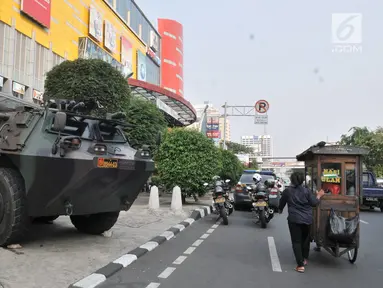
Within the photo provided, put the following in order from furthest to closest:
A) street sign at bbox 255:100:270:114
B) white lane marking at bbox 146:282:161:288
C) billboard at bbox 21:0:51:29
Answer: street sign at bbox 255:100:270:114 < billboard at bbox 21:0:51:29 < white lane marking at bbox 146:282:161:288

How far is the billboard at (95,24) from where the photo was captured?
122 ft

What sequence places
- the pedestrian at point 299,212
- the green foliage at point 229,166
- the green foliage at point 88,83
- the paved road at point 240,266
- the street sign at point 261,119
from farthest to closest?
the street sign at point 261,119 < the green foliage at point 229,166 < the green foliage at point 88,83 < the pedestrian at point 299,212 < the paved road at point 240,266

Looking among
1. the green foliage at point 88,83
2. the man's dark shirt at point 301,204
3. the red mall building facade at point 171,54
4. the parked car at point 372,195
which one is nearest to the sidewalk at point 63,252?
the man's dark shirt at point 301,204

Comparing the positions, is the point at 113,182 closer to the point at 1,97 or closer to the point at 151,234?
the point at 151,234

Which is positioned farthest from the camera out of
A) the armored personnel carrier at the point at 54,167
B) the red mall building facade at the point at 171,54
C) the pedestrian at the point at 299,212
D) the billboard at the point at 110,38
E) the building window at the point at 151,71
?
the red mall building facade at the point at 171,54

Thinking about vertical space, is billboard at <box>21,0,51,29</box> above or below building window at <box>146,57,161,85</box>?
below

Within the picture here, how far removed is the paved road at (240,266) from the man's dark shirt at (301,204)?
0.82 m

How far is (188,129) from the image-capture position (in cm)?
1692

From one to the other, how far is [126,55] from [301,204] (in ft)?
142

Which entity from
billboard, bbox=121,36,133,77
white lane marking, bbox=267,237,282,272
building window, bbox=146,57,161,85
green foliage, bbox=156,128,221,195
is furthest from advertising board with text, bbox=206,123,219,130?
white lane marking, bbox=267,237,282,272

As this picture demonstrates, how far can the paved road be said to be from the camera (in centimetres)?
573

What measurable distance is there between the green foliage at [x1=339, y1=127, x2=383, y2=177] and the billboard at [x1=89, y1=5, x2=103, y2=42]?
2665 cm

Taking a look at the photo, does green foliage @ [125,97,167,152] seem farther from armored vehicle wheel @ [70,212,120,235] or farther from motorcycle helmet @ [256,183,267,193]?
armored vehicle wheel @ [70,212,120,235]

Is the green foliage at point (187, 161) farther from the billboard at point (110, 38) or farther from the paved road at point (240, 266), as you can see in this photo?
the billboard at point (110, 38)
